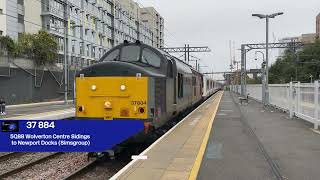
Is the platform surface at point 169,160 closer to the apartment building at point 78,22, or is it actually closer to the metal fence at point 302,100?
the metal fence at point 302,100

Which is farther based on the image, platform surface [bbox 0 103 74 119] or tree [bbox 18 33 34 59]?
tree [bbox 18 33 34 59]

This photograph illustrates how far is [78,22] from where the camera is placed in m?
73.3

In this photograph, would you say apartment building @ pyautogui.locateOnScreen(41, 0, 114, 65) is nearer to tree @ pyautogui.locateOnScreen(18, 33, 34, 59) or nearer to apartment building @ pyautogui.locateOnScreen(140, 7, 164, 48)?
tree @ pyautogui.locateOnScreen(18, 33, 34, 59)

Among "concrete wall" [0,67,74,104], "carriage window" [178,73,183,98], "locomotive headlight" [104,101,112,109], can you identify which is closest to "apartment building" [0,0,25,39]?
"concrete wall" [0,67,74,104]

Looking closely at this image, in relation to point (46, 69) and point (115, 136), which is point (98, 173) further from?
point (46, 69)

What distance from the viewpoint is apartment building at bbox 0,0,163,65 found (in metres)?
55.0

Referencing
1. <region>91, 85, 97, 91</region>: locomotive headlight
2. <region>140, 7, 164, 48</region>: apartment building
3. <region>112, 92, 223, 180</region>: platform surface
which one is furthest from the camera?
<region>140, 7, 164, 48</region>: apartment building

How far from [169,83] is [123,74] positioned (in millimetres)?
2623

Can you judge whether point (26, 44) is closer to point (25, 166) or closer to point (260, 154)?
point (25, 166)

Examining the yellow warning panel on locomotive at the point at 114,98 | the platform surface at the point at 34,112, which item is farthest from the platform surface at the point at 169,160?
the platform surface at the point at 34,112

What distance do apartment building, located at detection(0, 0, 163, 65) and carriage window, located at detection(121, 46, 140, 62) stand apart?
1193 inches

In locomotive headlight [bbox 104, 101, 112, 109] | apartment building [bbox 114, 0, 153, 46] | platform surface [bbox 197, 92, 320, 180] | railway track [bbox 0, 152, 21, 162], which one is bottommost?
railway track [bbox 0, 152, 21, 162]

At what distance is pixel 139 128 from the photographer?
35.7 ft
